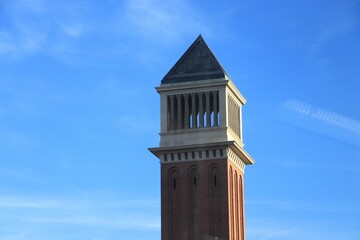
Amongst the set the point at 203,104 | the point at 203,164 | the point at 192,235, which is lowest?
the point at 192,235

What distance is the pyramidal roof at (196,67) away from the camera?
64500 millimetres

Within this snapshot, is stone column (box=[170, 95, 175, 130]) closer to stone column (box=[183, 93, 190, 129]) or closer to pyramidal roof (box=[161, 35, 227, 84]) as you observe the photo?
stone column (box=[183, 93, 190, 129])

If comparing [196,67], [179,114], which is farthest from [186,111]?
[196,67]

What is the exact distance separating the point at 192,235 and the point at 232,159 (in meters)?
5.71

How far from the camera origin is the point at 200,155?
6291 cm

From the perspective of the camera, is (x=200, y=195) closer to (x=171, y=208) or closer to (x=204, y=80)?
(x=171, y=208)

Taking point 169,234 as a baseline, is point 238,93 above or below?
above

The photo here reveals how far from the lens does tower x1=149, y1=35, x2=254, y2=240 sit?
61812 mm

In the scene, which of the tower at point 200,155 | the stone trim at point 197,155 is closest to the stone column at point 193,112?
the tower at point 200,155

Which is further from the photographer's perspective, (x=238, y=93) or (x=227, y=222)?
(x=238, y=93)

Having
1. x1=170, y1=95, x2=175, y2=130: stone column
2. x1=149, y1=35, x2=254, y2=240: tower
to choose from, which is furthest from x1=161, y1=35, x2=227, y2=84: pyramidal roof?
x1=170, y1=95, x2=175, y2=130: stone column

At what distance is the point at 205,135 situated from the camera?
63.0m

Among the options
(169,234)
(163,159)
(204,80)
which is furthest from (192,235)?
(204,80)

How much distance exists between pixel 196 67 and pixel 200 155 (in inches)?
243
